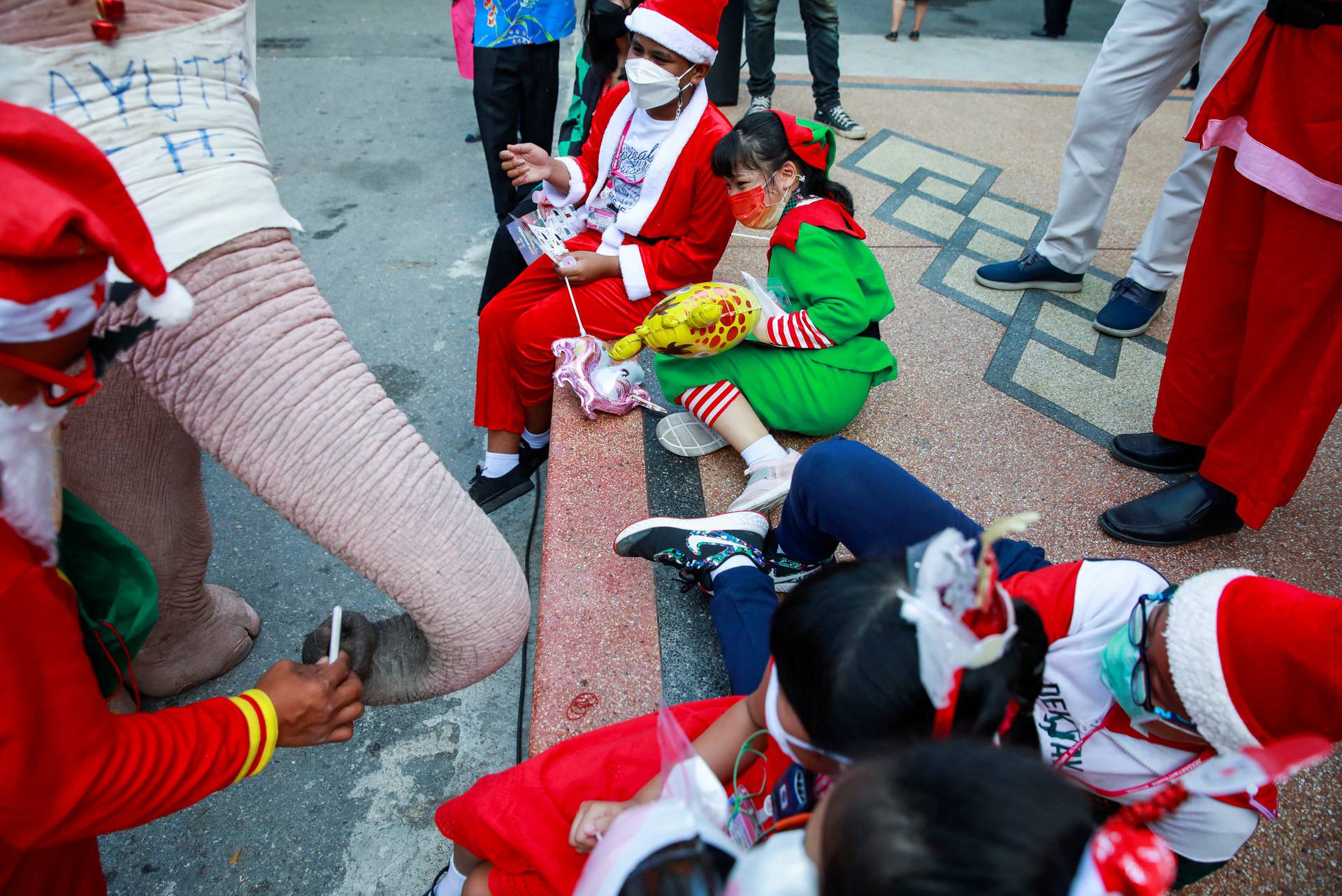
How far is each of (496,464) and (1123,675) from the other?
6.30ft

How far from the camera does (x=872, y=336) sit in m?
2.33

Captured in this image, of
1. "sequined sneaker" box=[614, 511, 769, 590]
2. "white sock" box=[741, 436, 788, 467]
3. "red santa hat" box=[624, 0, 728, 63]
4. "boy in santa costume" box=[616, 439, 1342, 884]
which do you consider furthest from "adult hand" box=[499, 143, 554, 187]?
"boy in santa costume" box=[616, 439, 1342, 884]

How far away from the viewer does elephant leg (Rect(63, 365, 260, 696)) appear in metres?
1.52

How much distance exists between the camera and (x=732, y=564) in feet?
5.95

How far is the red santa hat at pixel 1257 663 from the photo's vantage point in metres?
0.97

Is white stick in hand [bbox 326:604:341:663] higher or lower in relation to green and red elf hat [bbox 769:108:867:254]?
lower

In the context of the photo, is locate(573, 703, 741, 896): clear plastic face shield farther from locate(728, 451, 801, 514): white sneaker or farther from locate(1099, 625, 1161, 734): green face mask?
locate(728, 451, 801, 514): white sneaker

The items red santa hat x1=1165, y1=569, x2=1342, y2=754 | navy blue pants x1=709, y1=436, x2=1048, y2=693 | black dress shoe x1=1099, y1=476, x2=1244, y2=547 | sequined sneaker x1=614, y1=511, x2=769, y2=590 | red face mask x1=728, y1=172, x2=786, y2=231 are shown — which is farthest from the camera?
red face mask x1=728, y1=172, x2=786, y2=231

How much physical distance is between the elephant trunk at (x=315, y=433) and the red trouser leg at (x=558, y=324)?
53.2 inches

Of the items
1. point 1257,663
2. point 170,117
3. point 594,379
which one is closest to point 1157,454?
point 1257,663

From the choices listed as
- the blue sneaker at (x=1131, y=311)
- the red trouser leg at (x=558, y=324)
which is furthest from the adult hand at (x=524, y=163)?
the blue sneaker at (x=1131, y=311)

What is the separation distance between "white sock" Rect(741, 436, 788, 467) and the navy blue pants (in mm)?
347

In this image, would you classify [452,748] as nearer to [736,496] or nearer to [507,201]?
[736,496]

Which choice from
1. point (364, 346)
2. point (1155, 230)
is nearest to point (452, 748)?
point (364, 346)
